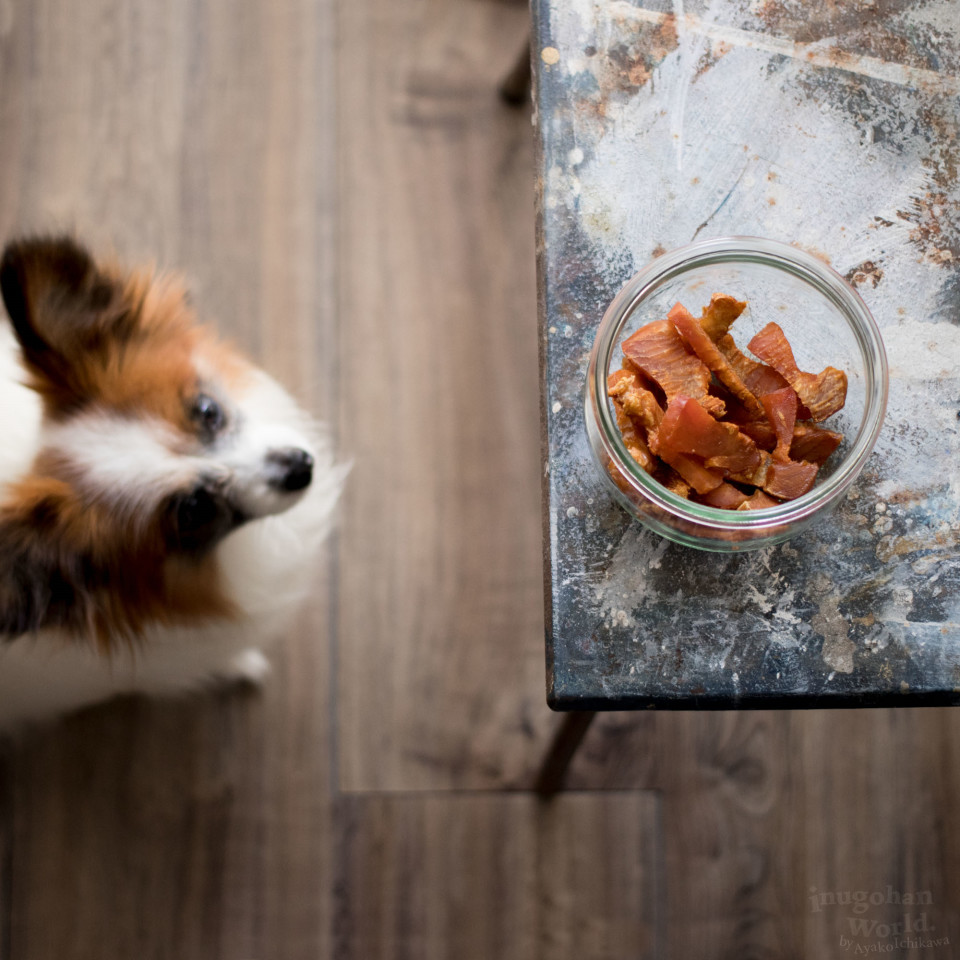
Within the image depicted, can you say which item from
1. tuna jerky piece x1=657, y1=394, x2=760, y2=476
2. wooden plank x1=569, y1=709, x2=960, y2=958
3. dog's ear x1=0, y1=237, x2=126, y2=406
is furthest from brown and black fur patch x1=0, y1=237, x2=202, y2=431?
wooden plank x1=569, y1=709, x2=960, y2=958

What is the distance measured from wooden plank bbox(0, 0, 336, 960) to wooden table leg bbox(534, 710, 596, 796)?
0.42 metres

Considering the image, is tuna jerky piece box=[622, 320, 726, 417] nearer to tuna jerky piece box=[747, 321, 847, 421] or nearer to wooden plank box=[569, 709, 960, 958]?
tuna jerky piece box=[747, 321, 847, 421]

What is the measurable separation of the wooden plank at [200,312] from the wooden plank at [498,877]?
0.09 m

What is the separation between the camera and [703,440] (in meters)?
0.75

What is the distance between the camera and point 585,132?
36.2 inches

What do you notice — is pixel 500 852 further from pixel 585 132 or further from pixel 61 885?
pixel 585 132

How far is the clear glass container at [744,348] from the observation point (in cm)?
76

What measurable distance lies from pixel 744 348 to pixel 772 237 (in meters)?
0.14

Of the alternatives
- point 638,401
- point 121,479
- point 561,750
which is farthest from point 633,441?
point 561,750

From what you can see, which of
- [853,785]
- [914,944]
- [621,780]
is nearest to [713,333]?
[621,780]

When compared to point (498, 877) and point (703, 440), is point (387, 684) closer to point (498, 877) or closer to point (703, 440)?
point (498, 877)

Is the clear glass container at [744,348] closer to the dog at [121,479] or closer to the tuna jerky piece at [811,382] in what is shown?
the tuna jerky piece at [811,382]

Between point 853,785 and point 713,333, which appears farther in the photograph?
point 853,785

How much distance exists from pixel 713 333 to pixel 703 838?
1123 mm
